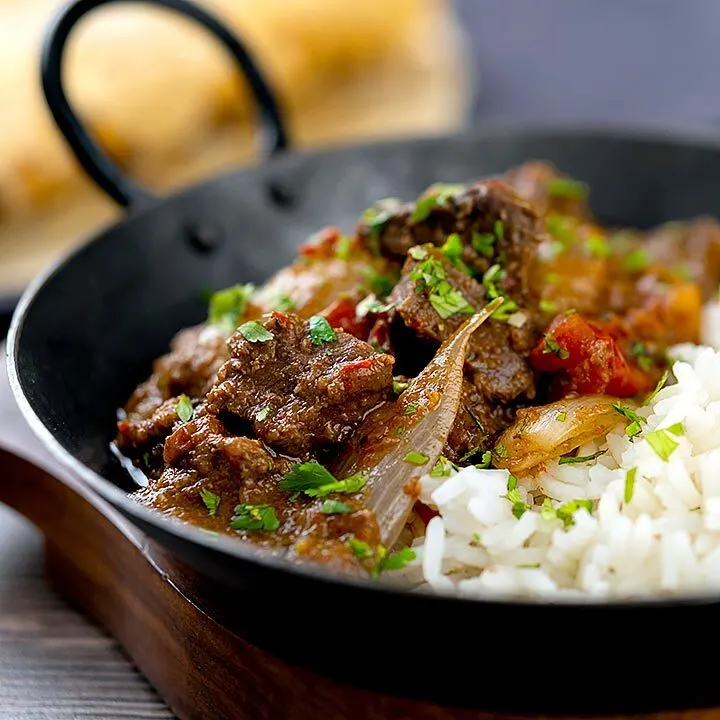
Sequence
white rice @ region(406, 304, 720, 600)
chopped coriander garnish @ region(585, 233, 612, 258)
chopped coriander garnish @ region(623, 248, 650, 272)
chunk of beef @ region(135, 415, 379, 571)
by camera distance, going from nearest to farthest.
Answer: white rice @ region(406, 304, 720, 600)
chunk of beef @ region(135, 415, 379, 571)
chopped coriander garnish @ region(585, 233, 612, 258)
chopped coriander garnish @ region(623, 248, 650, 272)

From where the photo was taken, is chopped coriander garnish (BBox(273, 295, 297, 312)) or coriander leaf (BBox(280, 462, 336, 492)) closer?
coriander leaf (BBox(280, 462, 336, 492))

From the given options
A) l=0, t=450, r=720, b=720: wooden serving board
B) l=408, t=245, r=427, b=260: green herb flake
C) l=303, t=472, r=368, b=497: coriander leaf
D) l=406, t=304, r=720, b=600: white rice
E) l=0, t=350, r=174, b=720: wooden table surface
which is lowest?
l=0, t=350, r=174, b=720: wooden table surface

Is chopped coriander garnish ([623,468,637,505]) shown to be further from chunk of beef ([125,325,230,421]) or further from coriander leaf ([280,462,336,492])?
chunk of beef ([125,325,230,421])

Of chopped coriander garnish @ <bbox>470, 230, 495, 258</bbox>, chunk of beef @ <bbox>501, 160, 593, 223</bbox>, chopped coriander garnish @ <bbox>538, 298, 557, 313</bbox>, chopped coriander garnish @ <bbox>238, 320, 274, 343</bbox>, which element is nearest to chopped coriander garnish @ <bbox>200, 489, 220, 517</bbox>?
chopped coriander garnish @ <bbox>238, 320, 274, 343</bbox>

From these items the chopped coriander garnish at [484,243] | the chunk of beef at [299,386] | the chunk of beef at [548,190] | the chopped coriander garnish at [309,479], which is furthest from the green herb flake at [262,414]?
the chunk of beef at [548,190]

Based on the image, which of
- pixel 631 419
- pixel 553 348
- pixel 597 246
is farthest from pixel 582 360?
pixel 597 246

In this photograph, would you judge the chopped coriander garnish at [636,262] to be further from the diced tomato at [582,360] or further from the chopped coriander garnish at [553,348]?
Answer: the chopped coriander garnish at [553,348]

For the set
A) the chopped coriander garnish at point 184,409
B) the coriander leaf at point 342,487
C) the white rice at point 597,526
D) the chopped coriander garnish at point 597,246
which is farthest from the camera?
the chopped coriander garnish at point 597,246
